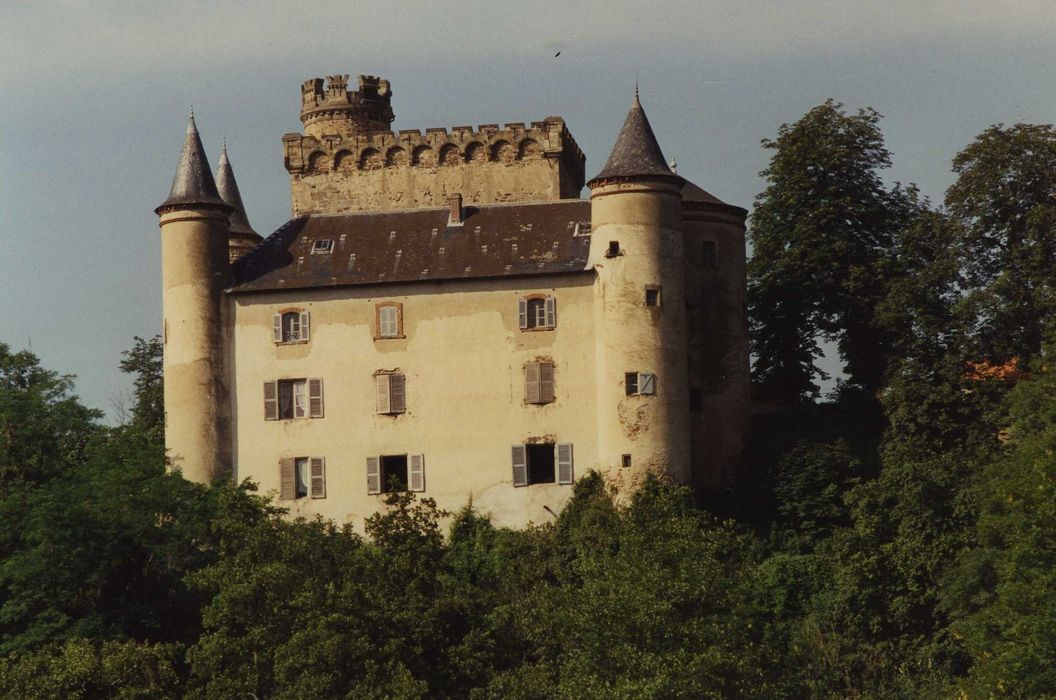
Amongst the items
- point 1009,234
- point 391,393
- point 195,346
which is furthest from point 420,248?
point 1009,234

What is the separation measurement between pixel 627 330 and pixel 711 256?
15.5 ft

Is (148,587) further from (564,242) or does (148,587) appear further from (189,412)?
(564,242)

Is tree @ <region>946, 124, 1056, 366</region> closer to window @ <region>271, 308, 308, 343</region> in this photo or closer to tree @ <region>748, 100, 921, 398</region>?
tree @ <region>748, 100, 921, 398</region>

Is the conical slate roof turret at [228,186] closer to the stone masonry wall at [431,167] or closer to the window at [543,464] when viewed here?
the stone masonry wall at [431,167]

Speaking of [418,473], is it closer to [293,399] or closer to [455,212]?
[293,399]

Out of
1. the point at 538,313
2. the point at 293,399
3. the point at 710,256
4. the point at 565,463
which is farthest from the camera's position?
the point at 710,256

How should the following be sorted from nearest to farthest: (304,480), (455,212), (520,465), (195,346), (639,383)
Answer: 1. (639,383)
2. (520,465)
3. (304,480)
4. (195,346)
5. (455,212)

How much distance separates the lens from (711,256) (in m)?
68.7

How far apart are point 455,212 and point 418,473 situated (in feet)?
27.0

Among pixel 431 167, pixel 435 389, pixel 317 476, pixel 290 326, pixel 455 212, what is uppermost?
pixel 431 167

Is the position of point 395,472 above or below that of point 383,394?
below

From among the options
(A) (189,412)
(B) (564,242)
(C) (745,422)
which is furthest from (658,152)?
(A) (189,412)

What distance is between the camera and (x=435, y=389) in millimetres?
66625

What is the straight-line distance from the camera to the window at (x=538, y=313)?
66500mm
